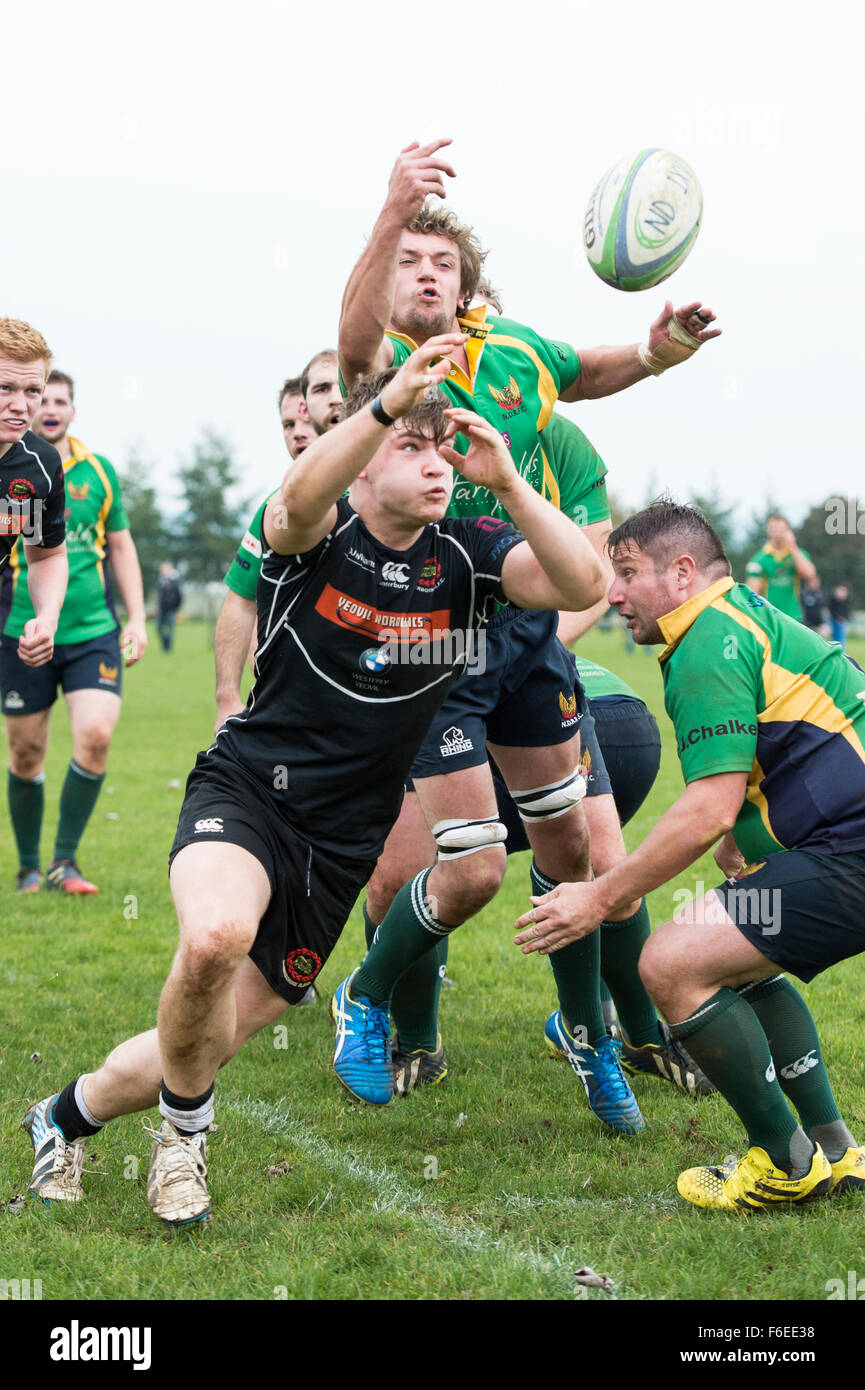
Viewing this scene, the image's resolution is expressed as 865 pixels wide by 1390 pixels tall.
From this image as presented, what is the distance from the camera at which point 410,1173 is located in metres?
4.13

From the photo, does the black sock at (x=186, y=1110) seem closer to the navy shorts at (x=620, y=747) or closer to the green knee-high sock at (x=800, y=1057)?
the green knee-high sock at (x=800, y=1057)

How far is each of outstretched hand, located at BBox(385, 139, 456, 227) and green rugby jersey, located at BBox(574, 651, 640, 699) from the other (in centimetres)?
244

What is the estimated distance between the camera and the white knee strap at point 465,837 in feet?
15.2

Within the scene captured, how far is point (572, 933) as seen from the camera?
370 cm

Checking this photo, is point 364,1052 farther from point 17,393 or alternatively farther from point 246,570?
point 17,393

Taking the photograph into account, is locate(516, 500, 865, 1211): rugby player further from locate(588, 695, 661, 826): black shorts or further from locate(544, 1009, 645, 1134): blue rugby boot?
locate(588, 695, 661, 826): black shorts

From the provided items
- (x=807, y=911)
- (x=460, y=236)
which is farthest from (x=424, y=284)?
(x=807, y=911)

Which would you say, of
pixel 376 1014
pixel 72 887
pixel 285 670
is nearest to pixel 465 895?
pixel 376 1014

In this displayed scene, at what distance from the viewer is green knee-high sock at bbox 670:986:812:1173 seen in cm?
369

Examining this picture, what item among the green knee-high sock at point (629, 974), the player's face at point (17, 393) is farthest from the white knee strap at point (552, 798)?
the player's face at point (17, 393)

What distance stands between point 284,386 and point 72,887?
3.46 m

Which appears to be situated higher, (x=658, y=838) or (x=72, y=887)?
(x=658, y=838)

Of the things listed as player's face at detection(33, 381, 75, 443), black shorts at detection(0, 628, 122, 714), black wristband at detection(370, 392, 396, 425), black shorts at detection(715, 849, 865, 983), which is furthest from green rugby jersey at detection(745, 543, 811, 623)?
black wristband at detection(370, 392, 396, 425)
